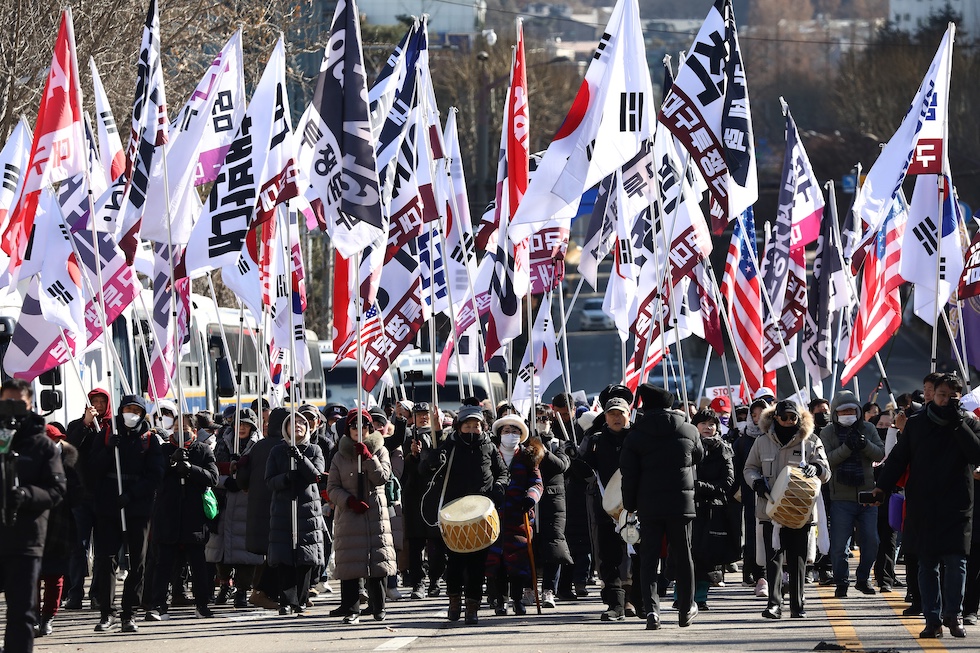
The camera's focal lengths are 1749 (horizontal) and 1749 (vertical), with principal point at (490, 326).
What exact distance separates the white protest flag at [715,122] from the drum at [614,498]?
3077 mm

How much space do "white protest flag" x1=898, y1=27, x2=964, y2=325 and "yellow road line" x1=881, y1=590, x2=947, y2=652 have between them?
8.98 feet

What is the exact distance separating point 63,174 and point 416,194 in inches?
143

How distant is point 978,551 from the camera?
39.9ft

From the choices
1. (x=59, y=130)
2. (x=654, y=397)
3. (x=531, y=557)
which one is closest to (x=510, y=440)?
(x=531, y=557)

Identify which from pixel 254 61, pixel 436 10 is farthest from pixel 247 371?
pixel 436 10

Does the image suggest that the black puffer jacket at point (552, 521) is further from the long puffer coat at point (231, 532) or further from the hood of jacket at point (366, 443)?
the long puffer coat at point (231, 532)

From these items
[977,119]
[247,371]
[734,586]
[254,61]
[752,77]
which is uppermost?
[752,77]

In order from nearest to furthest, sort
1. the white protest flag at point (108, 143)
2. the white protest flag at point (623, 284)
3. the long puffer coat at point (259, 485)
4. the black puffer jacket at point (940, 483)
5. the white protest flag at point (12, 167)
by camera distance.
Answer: the black puffer jacket at point (940, 483)
the long puffer coat at point (259, 485)
the white protest flag at point (108, 143)
the white protest flag at point (12, 167)
the white protest flag at point (623, 284)

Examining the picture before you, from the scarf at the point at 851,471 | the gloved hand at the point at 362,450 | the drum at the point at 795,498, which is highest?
the gloved hand at the point at 362,450

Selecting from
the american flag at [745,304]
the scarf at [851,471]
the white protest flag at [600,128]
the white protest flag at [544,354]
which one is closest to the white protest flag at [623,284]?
the white protest flag at [544,354]

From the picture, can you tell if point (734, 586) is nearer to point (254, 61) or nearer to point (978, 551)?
point (978, 551)

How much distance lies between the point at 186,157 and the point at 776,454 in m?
5.99

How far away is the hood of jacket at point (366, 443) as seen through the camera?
13367 millimetres

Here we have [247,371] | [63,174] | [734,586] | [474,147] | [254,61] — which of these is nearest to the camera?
[63,174]
